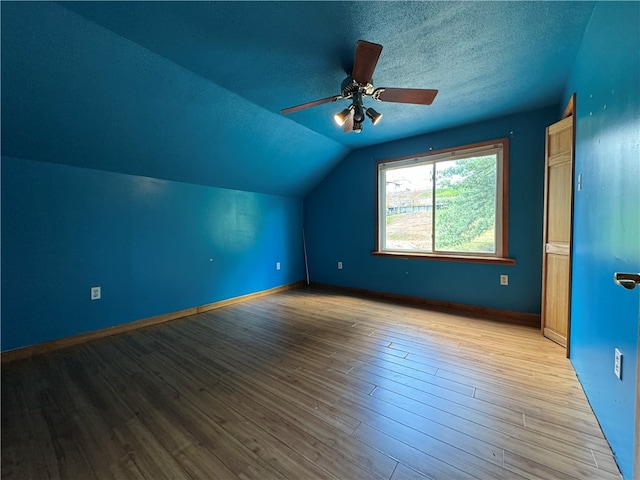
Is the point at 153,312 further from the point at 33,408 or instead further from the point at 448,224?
the point at 448,224

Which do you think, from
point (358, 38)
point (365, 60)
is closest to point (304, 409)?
point (365, 60)

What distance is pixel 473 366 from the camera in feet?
6.55

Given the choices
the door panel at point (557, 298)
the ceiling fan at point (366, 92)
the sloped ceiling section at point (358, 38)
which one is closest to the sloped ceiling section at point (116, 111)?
the sloped ceiling section at point (358, 38)

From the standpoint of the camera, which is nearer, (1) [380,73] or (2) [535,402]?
(2) [535,402]

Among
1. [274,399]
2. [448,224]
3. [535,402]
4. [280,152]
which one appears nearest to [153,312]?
[274,399]

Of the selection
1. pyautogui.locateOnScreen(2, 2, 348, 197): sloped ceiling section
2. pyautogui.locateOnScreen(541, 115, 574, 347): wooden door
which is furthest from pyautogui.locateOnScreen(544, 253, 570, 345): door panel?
pyautogui.locateOnScreen(2, 2, 348, 197): sloped ceiling section

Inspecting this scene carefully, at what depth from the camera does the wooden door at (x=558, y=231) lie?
2.16 meters

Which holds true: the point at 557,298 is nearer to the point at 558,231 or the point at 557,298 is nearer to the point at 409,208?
the point at 558,231

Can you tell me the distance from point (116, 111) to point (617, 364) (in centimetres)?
375

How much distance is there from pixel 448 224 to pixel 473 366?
6.56 feet

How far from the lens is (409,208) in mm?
3848

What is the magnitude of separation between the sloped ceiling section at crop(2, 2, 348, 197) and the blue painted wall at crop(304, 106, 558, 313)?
125 cm

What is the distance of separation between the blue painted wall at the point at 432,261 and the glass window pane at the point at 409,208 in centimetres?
24

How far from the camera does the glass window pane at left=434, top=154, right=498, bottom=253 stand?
3.19m
